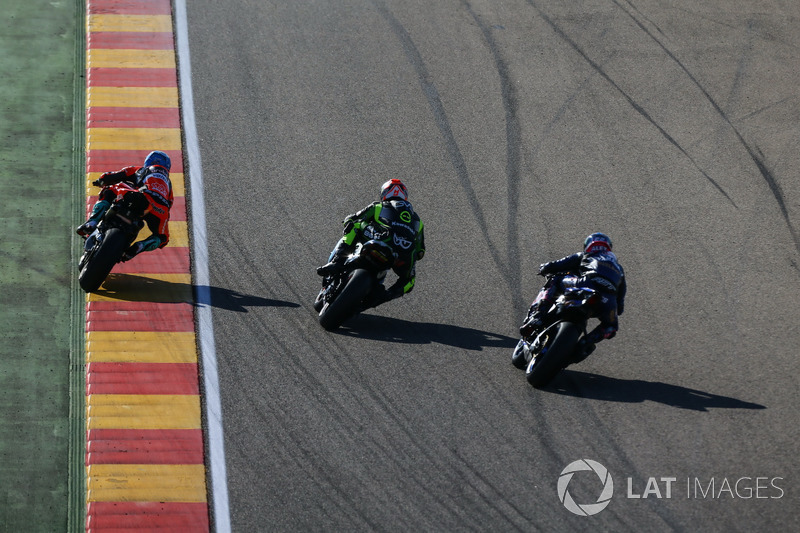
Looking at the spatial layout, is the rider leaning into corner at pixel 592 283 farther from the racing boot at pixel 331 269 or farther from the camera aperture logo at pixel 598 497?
the racing boot at pixel 331 269

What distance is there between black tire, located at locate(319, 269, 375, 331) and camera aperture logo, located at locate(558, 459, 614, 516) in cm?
290

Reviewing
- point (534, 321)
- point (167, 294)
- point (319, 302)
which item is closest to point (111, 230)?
point (167, 294)

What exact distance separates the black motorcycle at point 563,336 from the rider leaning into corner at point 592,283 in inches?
3.0

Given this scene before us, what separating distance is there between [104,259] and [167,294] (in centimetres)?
93

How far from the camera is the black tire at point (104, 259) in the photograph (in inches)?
467

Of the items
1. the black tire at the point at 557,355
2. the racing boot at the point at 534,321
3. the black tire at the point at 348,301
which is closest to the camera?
the black tire at the point at 557,355

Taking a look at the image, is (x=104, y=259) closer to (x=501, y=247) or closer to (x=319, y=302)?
(x=319, y=302)

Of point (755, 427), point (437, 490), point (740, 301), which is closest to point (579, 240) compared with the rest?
point (740, 301)

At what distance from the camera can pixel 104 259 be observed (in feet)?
39.1

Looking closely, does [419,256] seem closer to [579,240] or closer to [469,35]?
[579,240]

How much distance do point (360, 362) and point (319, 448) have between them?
4.69 feet

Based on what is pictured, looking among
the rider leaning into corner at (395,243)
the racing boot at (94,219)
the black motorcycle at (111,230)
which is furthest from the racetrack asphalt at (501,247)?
the racing boot at (94,219)

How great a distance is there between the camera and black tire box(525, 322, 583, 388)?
11.0 meters

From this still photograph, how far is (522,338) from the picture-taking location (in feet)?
39.6
